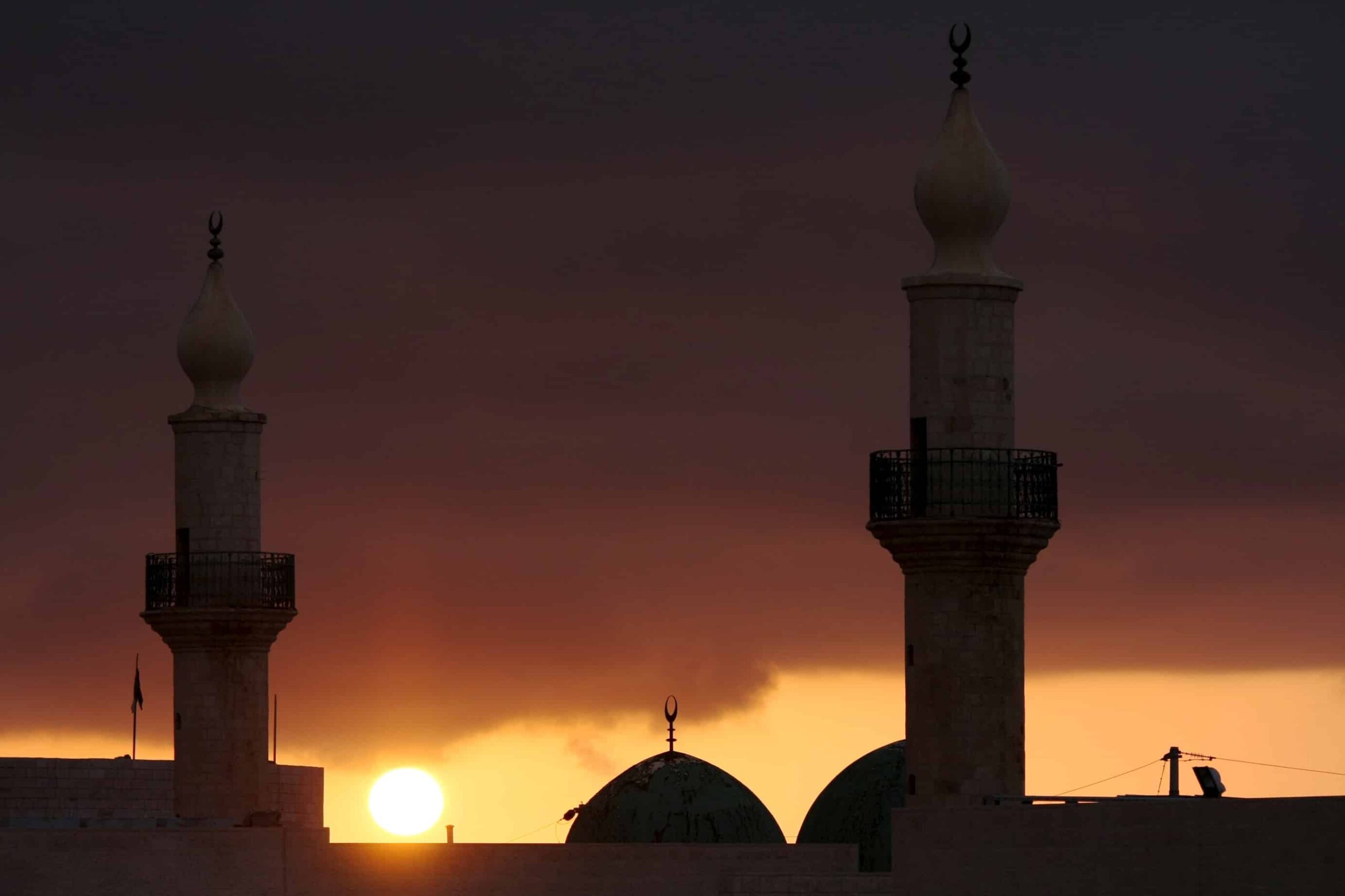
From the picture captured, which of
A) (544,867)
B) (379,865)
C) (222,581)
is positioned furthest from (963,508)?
(222,581)

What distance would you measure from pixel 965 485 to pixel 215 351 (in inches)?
658

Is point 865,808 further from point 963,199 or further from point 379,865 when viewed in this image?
point 963,199

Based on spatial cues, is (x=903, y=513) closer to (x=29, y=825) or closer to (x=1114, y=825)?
(x=1114, y=825)

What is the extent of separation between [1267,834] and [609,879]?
14421mm

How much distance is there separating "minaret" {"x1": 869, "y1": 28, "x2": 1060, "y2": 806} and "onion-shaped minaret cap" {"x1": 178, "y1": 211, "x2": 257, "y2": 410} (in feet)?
50.9

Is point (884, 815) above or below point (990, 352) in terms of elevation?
below

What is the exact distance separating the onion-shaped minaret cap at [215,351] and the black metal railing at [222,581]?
8.14 feet

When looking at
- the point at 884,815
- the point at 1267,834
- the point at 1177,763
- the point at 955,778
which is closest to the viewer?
the point at 1267,834

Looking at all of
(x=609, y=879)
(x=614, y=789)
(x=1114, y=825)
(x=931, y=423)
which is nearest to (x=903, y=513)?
(x=931, y=423)

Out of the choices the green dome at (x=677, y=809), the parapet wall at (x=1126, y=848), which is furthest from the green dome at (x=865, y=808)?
the parapet wall at (x=1126, y=848)

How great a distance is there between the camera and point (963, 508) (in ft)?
171

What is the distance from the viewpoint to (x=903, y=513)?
52.2 m

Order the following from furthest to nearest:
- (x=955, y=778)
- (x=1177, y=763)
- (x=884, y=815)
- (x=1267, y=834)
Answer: (x=884, y=815) → (x=1177, y=763) → (x=955, y=778) → (x=1267, y=834)


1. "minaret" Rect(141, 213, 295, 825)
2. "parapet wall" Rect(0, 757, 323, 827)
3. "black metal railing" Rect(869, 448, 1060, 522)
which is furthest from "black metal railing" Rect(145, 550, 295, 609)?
"black metal railing" Rect(869, 448, 1060, 522)
